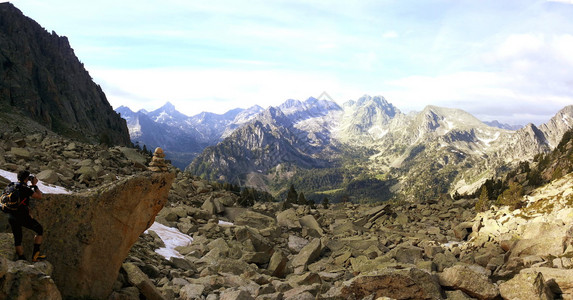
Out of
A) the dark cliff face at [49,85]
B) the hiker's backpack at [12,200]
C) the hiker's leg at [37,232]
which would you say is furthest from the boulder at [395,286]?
the dark cliff face at [49,85]

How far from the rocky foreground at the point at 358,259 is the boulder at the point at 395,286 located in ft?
0.13

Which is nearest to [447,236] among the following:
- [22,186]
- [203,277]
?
[203,277]

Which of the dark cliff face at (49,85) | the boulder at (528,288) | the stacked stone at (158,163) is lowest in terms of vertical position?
the boulder at (528,288)

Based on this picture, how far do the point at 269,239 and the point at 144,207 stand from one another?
21.0 m

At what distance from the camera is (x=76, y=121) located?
A: 141250mm

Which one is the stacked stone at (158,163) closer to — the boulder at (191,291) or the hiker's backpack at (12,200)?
the boulder at (191,291)

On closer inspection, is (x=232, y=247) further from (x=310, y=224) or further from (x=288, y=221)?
(x=310, y=224)

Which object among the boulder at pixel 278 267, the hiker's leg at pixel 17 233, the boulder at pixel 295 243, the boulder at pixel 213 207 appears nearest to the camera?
the hiker's leg at pixel 17 233

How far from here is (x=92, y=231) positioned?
40.9 ft

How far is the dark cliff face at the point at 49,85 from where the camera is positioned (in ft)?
360

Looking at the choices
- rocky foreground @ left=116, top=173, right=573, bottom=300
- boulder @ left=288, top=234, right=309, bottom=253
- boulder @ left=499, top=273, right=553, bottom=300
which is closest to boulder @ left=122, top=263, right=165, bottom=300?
rocky foreground @ left=116, top=173, right=573, bottom=300

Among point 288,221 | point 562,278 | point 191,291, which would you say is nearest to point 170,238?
point 191,291

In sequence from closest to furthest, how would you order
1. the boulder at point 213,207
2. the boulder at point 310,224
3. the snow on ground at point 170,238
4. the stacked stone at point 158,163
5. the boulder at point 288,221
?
the stacked stone at point 158,163
the snow on ground at point 170,238
the boulder at point 288,221
the boulder at point 213,207
the boulder at point 310,224

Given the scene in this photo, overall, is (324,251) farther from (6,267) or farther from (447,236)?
(6,267)
